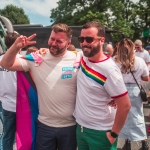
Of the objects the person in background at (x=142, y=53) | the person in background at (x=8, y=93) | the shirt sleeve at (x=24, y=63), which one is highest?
the shirt sleeve at (x=24, y=63)

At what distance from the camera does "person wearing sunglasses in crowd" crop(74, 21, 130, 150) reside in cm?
241

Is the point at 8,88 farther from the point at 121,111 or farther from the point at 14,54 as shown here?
the point at 121,111

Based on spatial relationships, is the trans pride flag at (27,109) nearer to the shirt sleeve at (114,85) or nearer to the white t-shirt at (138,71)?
the shirt sleeve at (114,85)

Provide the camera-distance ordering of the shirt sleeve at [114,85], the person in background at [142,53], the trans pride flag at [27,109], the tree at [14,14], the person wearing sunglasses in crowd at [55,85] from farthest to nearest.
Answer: the tree at [14,14] → the person in background at [142,53] → the trans pride flag at [27,109] → the person wearing sunglasses in crowd at [55,85] → the shirt sleeve at [114,85]

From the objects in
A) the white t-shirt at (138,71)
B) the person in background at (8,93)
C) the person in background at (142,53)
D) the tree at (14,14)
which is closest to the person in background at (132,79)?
the white t-shirt at (138,71)

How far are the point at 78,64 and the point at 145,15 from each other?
135 feet

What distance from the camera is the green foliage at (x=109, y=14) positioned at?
118 ft

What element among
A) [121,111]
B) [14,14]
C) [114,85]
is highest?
[114,85]

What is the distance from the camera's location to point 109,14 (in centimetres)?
3831

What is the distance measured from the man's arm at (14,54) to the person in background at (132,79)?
175 cm

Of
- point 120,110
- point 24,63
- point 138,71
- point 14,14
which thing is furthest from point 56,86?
point 14,14

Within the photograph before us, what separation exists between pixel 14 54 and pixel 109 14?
3691cm

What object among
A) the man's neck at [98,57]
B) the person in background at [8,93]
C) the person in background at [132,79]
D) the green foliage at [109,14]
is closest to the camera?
the man's neck at [98,57]

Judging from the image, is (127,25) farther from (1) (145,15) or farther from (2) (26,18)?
(2) (26,18)
